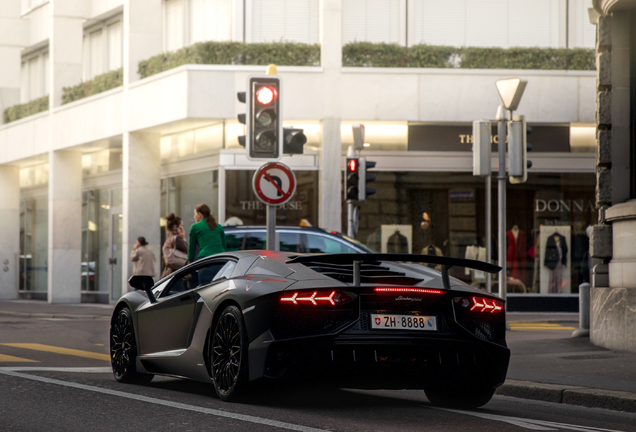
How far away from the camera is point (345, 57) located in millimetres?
23297

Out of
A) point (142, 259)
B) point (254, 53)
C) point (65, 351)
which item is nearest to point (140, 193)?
point (142, 259)

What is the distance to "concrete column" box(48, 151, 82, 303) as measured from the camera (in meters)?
29.1

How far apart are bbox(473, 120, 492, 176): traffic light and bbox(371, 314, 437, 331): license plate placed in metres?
9.21

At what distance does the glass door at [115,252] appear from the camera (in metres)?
28.1

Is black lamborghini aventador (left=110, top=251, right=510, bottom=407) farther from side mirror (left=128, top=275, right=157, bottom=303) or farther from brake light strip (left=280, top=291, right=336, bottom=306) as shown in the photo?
side mirror (left=128, top=275, right=157, bottom=303)

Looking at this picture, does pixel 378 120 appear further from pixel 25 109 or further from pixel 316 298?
pixel 316 298

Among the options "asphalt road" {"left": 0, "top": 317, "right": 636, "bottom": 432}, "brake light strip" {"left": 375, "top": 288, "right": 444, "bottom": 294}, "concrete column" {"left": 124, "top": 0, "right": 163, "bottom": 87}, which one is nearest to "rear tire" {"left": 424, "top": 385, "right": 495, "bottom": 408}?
"asphalt road" {"left": 0, "top": 317, "right": 636, "bottom": 432}

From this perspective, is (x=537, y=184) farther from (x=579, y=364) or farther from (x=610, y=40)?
(x=579, y=364)

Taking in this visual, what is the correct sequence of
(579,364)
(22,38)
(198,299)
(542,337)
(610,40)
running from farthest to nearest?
1. (22,38)
2. (542,337)
3. (610,40)
4. (579,364)
5. (198,299)

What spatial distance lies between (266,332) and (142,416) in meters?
0.98

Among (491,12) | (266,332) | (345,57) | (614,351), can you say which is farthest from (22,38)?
(266,332)

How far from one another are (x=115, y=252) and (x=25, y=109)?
6.46 meters

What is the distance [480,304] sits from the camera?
7.33 metres

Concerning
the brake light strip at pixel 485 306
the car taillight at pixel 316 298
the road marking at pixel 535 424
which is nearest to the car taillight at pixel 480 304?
→ the brake light strip at pixel 485 306
